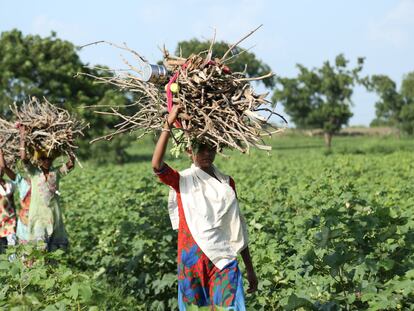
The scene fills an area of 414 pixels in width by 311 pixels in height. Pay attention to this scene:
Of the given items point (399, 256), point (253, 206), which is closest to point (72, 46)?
point (253, 206)

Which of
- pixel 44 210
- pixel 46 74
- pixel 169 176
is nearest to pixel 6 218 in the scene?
pixel 44 210

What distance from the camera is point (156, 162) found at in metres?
4.09

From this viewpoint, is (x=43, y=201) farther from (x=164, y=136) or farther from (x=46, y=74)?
(x=46, y=74)

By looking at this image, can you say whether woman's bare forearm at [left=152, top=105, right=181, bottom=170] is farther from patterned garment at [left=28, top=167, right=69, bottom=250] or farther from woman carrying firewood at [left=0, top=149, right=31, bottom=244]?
woman carrying firewood at [left=0, top=149, right=31, bottom=244]

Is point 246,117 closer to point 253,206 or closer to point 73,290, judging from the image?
point 73,290

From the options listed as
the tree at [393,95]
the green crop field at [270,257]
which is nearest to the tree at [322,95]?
the tree at [393,95]

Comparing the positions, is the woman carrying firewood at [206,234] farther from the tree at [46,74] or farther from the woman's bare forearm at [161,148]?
the tree at [46,74]

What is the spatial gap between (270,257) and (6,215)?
11.1ft

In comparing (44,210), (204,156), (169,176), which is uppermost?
(204,156)

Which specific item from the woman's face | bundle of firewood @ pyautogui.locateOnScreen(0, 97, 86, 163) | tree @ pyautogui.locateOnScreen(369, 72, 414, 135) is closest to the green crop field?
the woman's face

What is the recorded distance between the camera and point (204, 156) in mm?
4301

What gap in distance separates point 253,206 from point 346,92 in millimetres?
49438

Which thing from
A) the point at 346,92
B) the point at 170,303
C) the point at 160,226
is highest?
the point at 346,92

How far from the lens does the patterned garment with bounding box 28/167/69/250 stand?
6430 millimetres
